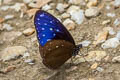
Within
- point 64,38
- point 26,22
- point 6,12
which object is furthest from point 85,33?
point 6,12

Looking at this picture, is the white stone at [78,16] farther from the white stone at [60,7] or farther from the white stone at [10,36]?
the white stone at [10,36]

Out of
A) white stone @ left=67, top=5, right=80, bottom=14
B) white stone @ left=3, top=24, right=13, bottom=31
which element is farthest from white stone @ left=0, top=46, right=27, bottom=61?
white stone @ left=67, top=5, right=80, bottom=14

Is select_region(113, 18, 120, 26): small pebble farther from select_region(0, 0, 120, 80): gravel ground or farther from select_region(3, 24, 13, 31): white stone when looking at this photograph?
select_region(3, 24, 13, 31): white stone

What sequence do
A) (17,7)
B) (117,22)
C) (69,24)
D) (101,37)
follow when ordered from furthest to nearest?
(17,7)
(69,24)
(117,22)
(101,37)

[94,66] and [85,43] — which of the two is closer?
[94,66]

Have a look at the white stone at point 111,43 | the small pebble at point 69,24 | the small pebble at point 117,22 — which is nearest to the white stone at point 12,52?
the small pebble at point 69,24

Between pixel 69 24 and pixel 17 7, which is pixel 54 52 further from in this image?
pixel 17 7

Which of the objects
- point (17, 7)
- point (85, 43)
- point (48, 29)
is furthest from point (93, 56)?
point (17, 7)
